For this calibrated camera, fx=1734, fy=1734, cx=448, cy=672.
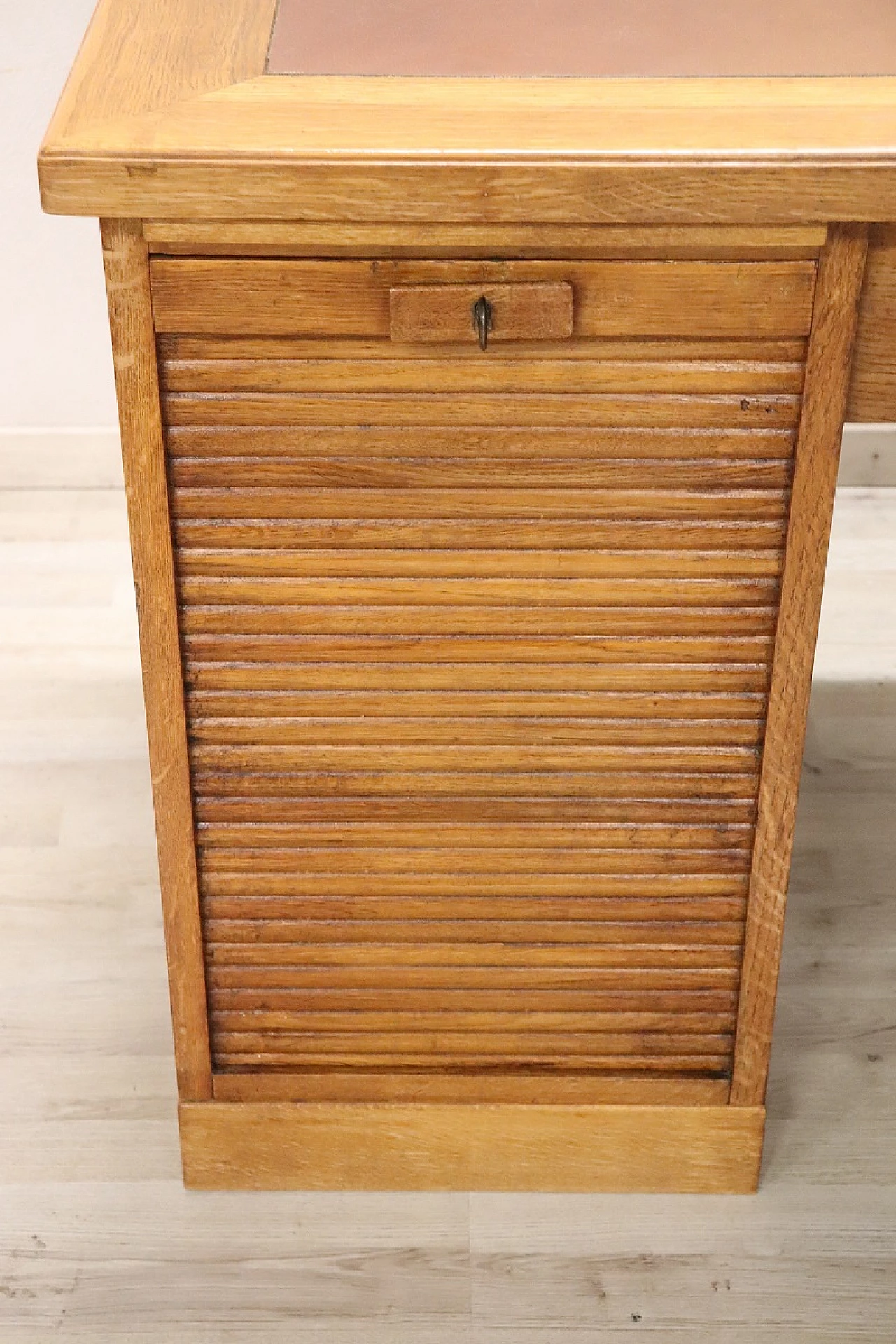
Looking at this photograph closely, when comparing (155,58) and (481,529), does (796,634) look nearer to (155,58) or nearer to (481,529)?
(481,529)

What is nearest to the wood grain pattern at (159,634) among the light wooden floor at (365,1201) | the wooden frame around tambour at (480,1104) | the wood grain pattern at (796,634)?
the wooden frame around tambour at (480,1104)

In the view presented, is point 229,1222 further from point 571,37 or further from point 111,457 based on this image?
point 111,457

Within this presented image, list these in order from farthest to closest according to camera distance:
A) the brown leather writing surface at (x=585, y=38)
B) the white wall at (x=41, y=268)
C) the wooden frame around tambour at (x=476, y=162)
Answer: the white wall at (x=41, y=268) < the brown leather writing surface at (x=585, y=38) < the wooden frame around tambour at (x=476, y=162)

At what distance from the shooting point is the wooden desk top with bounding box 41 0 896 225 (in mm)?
1016

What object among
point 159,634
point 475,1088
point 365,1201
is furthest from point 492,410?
point 365,1201

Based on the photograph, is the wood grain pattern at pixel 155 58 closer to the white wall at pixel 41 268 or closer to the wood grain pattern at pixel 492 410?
the wood grain pattern at pixel 492 410

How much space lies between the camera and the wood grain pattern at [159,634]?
1.08m

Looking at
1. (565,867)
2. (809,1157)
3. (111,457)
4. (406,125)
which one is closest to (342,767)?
(565,867)

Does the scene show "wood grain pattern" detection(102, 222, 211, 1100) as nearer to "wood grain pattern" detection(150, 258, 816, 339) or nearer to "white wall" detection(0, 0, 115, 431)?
"wood grain pattern" detection(150, 258, 816, 339)

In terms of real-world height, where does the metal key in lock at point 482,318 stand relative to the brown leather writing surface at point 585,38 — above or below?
below

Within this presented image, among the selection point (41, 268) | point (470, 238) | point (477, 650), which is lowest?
point (41, 268)

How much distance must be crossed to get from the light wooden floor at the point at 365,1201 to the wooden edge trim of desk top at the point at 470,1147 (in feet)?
0.06

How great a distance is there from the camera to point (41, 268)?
2174 millimetres

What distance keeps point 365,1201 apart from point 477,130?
862 millimetres
